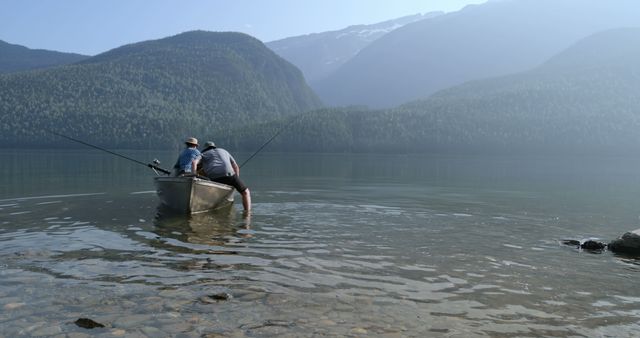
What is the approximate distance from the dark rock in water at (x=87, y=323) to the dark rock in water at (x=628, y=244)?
39.5 feet

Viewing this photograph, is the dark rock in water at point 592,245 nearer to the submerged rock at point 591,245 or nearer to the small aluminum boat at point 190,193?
the submerged rock at point 591,245

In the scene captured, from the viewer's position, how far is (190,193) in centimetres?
1772

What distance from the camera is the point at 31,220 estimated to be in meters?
16.0

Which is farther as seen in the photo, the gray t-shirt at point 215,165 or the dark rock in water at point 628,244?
the gray t-shirt at point 215,165

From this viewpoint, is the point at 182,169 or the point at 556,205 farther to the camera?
the point at 556,205

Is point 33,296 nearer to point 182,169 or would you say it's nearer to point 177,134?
point 182,169

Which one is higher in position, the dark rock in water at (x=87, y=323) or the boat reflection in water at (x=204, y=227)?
the boat reflection in water at (x=204, y=227)

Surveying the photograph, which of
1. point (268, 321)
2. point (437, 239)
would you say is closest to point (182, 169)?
point (437, 239)

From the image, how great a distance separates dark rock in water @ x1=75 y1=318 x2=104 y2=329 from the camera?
6.58m

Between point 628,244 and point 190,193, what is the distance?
1350 centimetres

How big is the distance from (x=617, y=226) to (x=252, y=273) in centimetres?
1436

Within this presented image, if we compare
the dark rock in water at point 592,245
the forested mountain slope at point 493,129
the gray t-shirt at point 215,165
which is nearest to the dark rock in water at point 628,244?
the dark rock in water at point 592,245

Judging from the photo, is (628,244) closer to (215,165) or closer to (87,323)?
(87,323)

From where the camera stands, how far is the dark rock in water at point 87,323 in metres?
6.58
